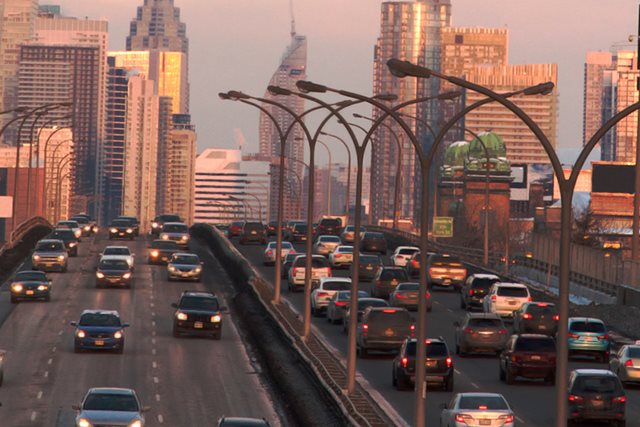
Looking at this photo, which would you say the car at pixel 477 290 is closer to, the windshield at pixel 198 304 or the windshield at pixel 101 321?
the windshield at pixel 198 304

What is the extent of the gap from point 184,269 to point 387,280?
506 inches

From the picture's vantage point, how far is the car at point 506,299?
209 ft

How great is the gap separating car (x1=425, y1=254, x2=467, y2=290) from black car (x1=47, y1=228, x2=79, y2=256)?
26.0m

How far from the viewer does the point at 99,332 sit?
53.4 m

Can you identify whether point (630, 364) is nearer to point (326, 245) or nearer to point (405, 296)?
point (405, 296)

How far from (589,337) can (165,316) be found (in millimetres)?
20758

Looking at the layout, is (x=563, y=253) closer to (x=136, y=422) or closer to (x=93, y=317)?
A: (x=136, y=422)

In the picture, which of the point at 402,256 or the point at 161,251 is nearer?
the point at 402,256

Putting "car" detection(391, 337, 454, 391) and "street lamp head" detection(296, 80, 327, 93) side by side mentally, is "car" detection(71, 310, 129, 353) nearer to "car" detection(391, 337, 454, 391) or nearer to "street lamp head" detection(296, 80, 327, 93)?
"car" detection(391, 337, 454, 391)

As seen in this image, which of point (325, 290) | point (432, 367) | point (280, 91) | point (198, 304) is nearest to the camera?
point (432, 367)

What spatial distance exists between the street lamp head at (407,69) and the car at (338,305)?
34399 mm

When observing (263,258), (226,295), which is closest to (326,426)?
(226,295)

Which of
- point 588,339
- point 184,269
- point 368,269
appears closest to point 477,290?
point 368,269

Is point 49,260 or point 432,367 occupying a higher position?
point 49,260
